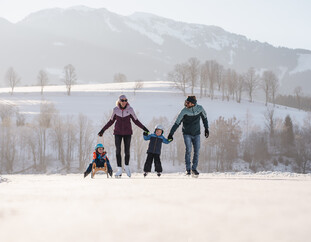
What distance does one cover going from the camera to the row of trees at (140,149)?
4447 centimetres

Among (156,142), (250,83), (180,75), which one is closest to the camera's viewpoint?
(156,142)

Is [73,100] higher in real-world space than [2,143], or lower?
higher

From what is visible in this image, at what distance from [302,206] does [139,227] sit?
115 centimetres

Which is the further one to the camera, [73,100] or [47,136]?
[73,100]

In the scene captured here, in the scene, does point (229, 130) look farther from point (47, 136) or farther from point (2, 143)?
Answer: point (2, 143)

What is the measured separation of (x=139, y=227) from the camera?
1.40 meters

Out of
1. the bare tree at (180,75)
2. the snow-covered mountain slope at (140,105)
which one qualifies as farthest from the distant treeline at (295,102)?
the bare tree at (180,75)

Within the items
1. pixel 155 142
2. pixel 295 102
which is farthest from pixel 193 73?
pixel 155 142

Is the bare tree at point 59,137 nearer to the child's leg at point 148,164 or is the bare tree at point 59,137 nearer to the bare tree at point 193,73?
the child's leg at point 148,164

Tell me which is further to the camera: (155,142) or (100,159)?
(155,142)

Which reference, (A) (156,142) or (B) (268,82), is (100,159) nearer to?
(A) (156,142)

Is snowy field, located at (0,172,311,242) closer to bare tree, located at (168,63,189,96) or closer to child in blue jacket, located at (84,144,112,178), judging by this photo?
child in blue jacket, located at (84,144,112,178)

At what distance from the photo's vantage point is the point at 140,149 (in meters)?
49.5

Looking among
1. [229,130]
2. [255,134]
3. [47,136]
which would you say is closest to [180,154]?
[229,130]
